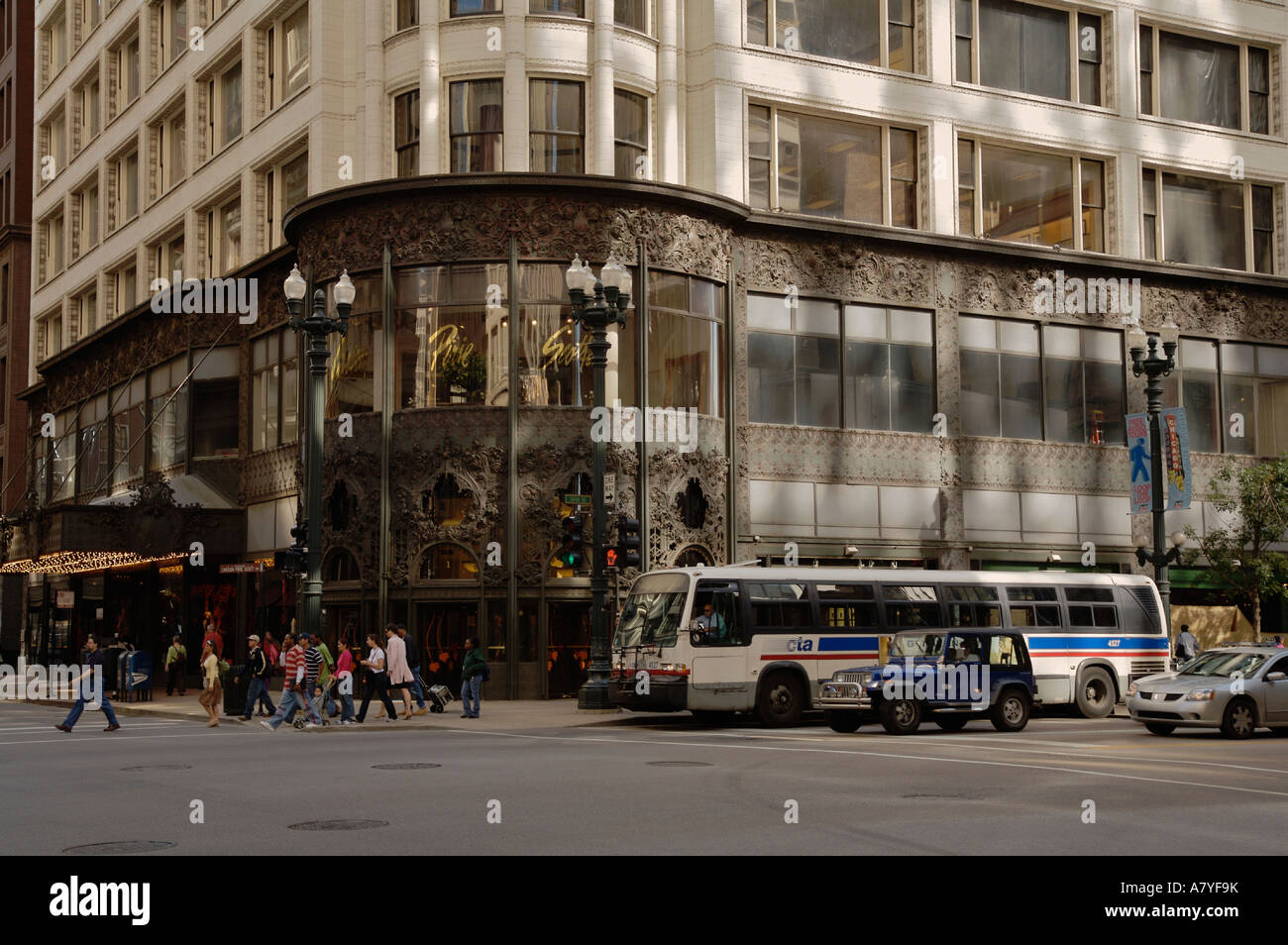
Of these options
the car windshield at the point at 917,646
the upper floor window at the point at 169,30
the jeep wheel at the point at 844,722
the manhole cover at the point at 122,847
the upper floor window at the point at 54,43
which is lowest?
the jeep wheel at the point at 844,722

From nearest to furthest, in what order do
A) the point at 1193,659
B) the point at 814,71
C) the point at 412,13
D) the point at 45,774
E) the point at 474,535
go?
the point at 45,774 < the point at 1193,659 < the point at 474,535 < the point at 412,13 < the point at 814,71

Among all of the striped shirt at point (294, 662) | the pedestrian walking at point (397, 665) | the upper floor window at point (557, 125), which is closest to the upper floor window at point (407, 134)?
the upper floor window at point (557, 125)

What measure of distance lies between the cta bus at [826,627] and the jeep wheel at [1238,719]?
215 inches

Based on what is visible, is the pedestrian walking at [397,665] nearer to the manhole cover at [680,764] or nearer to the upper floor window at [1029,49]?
the manhole cover at [680,764]

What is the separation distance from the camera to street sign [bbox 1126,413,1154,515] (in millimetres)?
37344

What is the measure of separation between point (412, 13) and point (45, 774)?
23847 millimetres

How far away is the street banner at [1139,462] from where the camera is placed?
37.3 meters

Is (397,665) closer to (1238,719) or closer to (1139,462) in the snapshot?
(1238,719)

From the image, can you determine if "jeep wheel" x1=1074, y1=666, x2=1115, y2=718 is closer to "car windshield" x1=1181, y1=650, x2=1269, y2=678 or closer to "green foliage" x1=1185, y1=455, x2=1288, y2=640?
"car windshield" x1=1181, y1=650, x2=1269, y2=678

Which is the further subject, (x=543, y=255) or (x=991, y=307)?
(x=991, y=307)

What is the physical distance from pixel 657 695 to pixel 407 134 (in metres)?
16.7
